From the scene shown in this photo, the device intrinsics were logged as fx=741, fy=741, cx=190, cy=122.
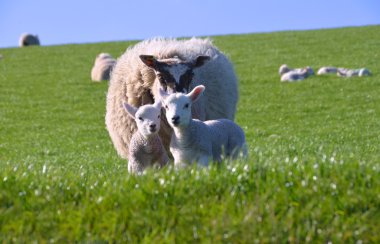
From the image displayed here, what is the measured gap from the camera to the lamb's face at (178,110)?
6.73 metres

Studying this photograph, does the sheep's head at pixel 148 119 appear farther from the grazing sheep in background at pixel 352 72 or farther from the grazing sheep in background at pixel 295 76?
the grazing sheep in background at pixel 352 72

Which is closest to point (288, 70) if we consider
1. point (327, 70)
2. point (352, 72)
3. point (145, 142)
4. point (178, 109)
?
point (327, 70)

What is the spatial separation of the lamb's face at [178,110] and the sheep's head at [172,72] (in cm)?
229

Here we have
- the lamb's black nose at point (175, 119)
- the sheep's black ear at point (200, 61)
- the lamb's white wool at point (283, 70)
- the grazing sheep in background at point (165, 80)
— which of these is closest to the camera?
the lamb's black nose at point (175, 119)

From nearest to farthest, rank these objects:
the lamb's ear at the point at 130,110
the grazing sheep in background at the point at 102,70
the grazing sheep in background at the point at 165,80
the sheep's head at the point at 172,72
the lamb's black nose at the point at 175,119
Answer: the lamb's black nose at the point at 175,119, the lamb's ear at the point at 130,110, the sheep's head at the point at 172,72, the grazing sheep in background at the point at 165,80, the grazing sheep in background at the point at 102,70

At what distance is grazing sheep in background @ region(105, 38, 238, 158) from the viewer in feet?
31.2

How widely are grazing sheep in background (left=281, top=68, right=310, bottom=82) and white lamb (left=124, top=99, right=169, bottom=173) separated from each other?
21.8 metres

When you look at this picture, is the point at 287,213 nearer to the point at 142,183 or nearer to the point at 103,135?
the point at 142,183

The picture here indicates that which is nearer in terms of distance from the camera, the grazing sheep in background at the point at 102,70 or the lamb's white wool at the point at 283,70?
the lamb's white wool at the point at 283,70

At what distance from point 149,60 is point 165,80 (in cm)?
44

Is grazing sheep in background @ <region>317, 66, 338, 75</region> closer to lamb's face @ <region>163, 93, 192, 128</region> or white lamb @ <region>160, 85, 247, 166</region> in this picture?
white lamb @ <region>160, 85, 247, 166</region>

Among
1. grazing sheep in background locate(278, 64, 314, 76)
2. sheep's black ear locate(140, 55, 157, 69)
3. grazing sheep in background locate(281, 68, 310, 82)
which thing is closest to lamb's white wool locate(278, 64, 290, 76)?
grazing sheep in background locate(278, 64, 314, 76)

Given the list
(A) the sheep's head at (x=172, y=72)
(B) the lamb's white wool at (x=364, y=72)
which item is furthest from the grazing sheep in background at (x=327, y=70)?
(A) the sheep's head at (x=172, y=72)

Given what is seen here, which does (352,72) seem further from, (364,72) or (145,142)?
(145,142)
